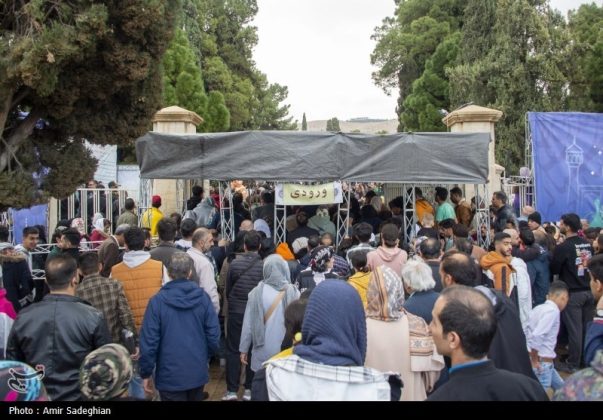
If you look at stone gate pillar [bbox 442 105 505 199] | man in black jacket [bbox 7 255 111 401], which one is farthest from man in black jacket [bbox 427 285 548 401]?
stone gate pillar [bbox 442 105 505 199]

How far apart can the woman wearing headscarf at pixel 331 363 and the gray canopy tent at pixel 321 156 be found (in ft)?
16.8

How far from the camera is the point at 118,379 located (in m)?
2.42

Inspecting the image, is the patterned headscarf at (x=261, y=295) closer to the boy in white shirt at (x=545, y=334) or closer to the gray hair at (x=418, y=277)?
the gray hair at (x=418, y=277)

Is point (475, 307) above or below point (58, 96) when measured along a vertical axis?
below

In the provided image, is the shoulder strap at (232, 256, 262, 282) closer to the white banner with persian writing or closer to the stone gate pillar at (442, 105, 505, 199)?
the white banner with persian writing

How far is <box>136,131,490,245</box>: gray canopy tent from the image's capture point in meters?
7.82

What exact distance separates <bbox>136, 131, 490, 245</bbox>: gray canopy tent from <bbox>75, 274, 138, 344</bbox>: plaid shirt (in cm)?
371

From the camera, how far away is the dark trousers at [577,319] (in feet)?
21.9

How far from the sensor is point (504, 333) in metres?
3.59

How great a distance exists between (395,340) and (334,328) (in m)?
0.98

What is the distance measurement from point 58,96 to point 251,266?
2.48 m

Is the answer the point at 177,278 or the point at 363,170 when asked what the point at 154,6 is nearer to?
the point at 177,278

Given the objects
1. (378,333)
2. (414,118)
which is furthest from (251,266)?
(414,118)

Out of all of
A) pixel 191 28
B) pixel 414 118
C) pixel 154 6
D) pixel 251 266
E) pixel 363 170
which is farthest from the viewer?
pixel 414 118
